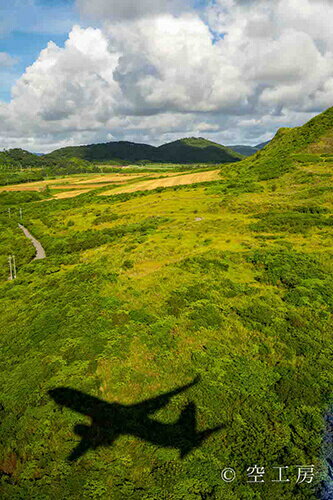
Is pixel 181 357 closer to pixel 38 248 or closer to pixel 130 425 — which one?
pixel 130 425

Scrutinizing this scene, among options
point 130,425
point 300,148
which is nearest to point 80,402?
point 130,425

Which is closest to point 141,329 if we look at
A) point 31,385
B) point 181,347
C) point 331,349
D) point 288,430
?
point 181,347

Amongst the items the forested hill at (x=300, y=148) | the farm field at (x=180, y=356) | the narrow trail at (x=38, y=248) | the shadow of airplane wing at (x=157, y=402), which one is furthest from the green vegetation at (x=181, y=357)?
the forested hill at (x=300, y=148)

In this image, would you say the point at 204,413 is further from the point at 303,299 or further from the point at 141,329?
the point at 303,299

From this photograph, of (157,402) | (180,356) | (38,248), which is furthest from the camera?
(38,248)

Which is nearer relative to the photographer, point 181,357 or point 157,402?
point 157,402

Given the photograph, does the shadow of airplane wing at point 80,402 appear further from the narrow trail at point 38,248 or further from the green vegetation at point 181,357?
the narrow trail at point 38,248

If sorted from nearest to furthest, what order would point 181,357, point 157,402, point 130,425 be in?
point 130,425 → point 157,402 → point 181,357
